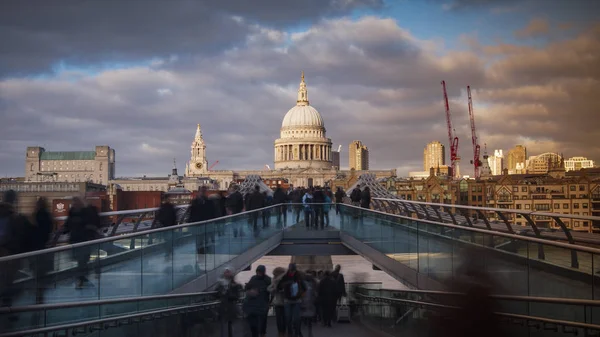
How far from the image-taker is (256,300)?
11.2 m

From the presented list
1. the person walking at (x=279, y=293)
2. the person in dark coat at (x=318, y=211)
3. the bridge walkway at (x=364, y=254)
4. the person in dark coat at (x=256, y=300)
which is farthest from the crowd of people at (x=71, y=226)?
the person in dark coat at (x=318, y=211)

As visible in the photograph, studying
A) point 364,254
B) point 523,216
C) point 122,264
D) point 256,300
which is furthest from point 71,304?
point 364,254

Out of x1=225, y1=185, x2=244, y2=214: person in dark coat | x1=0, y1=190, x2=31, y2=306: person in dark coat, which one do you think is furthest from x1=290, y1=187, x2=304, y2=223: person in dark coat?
x1=0, y1=190, x2=31, y2=306: person in dark coat

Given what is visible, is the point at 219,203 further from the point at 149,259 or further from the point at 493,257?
the point at 493,257

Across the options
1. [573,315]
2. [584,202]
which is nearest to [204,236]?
[573,315]

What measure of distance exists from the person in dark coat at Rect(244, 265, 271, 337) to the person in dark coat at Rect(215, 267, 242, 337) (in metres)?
0.19

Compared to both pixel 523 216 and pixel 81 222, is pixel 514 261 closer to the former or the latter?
pixel 523 216

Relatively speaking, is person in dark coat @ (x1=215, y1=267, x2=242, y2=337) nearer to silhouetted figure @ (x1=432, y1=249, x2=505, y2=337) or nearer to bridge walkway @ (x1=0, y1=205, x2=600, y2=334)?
bridge walkway @ (x1=0, y1=205, x2=600, y2=334)

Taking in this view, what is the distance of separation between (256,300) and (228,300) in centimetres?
40

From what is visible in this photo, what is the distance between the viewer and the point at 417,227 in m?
13.8

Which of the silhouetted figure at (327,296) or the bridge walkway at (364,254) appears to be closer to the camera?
the bridge walkway at (364,254)

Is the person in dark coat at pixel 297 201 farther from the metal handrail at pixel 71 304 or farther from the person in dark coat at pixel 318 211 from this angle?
the metal handrail at pixel 71 304

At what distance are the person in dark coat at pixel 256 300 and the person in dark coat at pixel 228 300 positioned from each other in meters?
0.19

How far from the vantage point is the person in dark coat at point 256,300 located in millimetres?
11164
